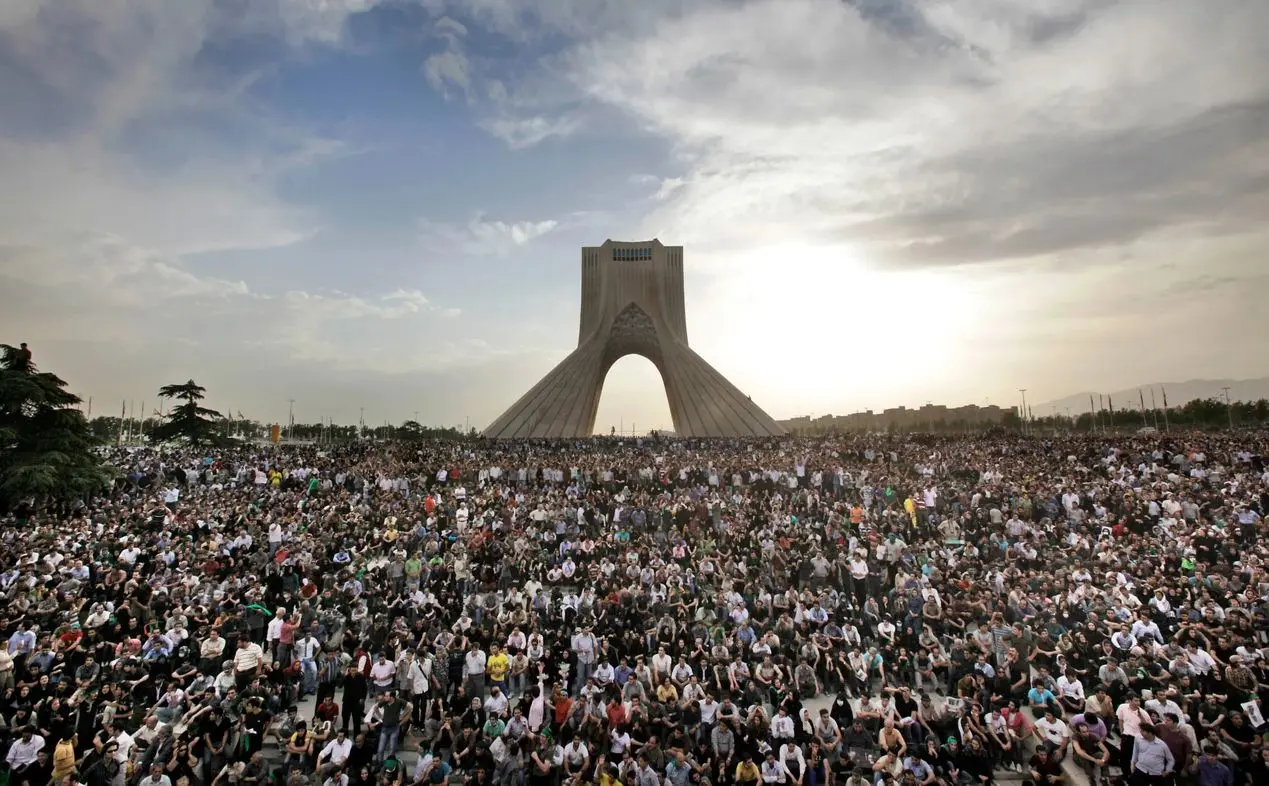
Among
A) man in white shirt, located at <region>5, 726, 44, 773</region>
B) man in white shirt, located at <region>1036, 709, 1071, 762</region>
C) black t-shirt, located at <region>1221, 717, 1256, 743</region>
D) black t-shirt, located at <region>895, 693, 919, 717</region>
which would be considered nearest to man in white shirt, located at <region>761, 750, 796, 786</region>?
black t-shirt, located at <region>895, 693, 919, 717</region>

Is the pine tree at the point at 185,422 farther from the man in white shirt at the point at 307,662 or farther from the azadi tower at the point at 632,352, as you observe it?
the man in white shirt at the point at 307,662

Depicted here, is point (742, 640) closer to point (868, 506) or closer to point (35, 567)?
point (868, 506)

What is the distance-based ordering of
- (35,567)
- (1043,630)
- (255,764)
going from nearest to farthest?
(255,764)
(1043,630)
(35,567)

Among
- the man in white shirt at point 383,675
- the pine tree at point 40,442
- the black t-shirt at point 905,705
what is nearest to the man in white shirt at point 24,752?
the man in white shirt at point 383,675

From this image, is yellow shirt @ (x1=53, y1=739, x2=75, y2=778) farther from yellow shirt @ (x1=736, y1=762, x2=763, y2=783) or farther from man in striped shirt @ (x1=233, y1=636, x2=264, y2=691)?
yellow shirt @ (x1=736, y1=762, x2=763, y2=783)

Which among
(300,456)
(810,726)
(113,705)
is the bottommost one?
(810,726)

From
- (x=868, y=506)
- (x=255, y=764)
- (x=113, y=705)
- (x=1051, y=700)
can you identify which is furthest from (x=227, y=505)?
(x=1051, y=700)

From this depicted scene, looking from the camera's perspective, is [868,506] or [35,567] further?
[868,506]
